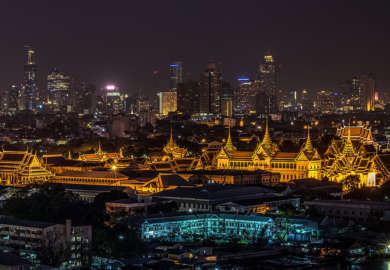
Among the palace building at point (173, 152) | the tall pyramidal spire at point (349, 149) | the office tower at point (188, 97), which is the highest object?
the office tower at point (188, 97)

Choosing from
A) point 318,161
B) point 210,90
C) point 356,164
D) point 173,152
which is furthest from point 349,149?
point 210,90

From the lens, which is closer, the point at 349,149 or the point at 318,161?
the point at 318,161

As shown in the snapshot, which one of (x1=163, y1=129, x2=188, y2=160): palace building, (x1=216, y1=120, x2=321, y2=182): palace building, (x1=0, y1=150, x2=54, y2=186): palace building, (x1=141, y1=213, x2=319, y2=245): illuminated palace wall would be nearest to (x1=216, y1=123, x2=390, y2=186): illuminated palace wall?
(x1=216, y1=120, x2=321, y2=182): palace building

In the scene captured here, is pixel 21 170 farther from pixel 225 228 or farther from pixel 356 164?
pixel 225 228

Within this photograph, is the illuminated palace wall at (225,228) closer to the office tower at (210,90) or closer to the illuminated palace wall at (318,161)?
the illuminated palace wall at (318,161)

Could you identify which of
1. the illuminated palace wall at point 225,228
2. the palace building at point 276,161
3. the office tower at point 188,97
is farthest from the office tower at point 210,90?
the illuminated palace wall at point 225,228

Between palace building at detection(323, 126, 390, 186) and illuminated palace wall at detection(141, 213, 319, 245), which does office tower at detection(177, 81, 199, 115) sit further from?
illuminated palace wall at detection(141, 213, 319, 245)
